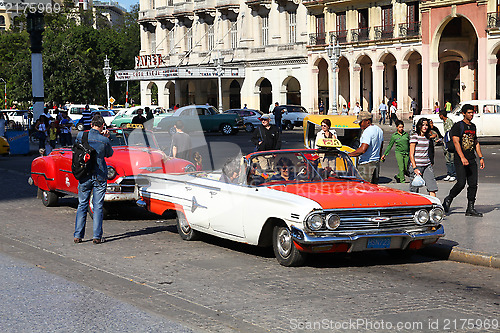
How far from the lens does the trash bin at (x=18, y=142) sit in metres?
34.3

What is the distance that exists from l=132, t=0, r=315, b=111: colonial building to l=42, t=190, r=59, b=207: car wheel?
1908 inches

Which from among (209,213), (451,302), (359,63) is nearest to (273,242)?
(209,213)

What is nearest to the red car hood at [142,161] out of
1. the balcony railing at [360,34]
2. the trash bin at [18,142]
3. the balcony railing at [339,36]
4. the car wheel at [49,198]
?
the car wheel at [49,198]

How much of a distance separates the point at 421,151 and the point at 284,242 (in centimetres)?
505

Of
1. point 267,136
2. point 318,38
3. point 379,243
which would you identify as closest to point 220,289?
point 379,243

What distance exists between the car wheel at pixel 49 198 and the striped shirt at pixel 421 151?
725 centimetres

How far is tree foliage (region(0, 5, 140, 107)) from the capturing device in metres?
92.6

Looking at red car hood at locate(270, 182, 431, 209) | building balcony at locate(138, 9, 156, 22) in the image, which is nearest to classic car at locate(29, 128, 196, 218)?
red car hood at locate(270, 182, 431, 209)

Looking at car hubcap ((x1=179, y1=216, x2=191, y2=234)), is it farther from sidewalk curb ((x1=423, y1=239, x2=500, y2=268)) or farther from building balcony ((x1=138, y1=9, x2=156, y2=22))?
building balcony ((x1=138, y1=9, x2=156, y2=22))

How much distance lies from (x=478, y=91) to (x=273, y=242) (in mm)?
42473

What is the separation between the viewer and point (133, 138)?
645 inches

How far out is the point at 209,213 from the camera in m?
11.5

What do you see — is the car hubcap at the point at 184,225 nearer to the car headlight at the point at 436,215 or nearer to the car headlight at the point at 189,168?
the car headlight at the point at 189,168

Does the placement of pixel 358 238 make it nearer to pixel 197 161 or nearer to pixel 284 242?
pixel 284 242
